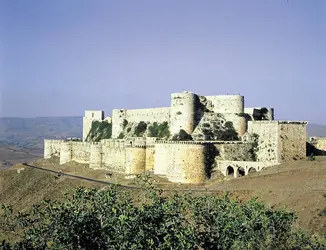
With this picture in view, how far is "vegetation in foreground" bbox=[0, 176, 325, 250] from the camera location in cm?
2044

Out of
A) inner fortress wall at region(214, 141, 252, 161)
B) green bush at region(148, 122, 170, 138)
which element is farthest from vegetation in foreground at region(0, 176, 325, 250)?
green bush at region(148, 122, 170, 138)

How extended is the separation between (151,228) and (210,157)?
26.8 metres

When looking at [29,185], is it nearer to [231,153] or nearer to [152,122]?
[152,122]

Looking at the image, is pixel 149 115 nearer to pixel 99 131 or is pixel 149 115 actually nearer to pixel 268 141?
pixel 99 131

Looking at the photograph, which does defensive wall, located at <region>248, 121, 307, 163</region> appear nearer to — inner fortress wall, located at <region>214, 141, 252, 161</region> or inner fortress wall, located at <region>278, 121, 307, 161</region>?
inner fortress wall, located at <region>278, 121, 307, 161</region>

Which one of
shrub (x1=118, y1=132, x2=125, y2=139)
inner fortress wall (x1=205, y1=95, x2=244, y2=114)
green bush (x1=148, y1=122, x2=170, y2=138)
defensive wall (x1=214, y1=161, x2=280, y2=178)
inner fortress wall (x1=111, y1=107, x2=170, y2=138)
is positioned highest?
inner fortress wall (x1=205, y1=95, x2=244, y2=114)

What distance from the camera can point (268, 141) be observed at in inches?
1860

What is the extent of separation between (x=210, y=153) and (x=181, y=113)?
28.6 feet

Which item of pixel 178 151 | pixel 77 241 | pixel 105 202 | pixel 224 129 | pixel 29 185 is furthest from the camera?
pixel 29 185

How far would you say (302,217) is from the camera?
31.4 meters

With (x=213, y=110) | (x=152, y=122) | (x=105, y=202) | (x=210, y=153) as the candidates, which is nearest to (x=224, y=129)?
(x=213, y=110)

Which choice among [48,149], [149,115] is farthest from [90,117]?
[149,115]

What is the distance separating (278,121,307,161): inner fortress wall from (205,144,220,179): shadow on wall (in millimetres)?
6071

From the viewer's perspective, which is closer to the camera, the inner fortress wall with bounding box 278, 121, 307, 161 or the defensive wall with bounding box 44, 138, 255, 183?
the defensive wall with bounding box 44, 138, 255, 183
